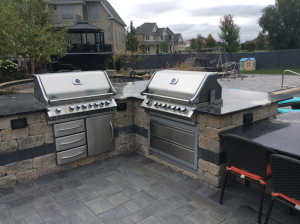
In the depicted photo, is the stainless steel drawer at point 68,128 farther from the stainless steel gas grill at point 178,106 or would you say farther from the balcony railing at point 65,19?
the balcony railing at point 65,19

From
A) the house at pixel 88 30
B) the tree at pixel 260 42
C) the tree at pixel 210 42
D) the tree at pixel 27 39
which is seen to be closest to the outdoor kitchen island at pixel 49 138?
the tree at pixel 27 39

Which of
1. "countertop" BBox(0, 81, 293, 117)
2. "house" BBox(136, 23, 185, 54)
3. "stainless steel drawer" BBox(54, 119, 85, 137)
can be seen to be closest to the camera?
"countertop" BBox(0, 81, 293, 117)

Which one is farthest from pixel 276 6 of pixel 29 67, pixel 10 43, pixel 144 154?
pixel 144 154

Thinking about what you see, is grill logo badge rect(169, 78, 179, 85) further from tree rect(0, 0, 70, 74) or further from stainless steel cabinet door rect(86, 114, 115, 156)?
tree rect(0, 0, 70, 74)

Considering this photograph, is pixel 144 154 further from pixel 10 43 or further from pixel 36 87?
pixel 10 43

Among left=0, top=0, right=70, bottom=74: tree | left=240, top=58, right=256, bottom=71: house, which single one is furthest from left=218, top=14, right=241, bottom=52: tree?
left=0, top=0, right=70, bottom=74: tree

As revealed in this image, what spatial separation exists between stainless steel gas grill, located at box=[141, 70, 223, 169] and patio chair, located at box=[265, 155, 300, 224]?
1335 mm

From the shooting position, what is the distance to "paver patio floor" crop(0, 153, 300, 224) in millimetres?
2748

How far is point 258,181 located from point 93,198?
1.95 metres

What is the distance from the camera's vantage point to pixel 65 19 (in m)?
24.4

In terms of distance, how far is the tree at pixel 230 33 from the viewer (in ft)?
82.6

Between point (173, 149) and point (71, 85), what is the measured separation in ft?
5.89

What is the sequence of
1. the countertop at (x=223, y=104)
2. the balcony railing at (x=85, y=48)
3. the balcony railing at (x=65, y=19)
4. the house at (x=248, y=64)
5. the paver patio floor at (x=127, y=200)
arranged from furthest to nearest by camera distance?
the balcony railing at (x=65, y=19)
the house at (x=248, y=64)
the balcony railing at (x=85, y=48)
the countertop at (x=223, y=104)
the paver patio floor at (x=127, y=200)

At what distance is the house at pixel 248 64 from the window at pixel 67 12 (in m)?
16.3
